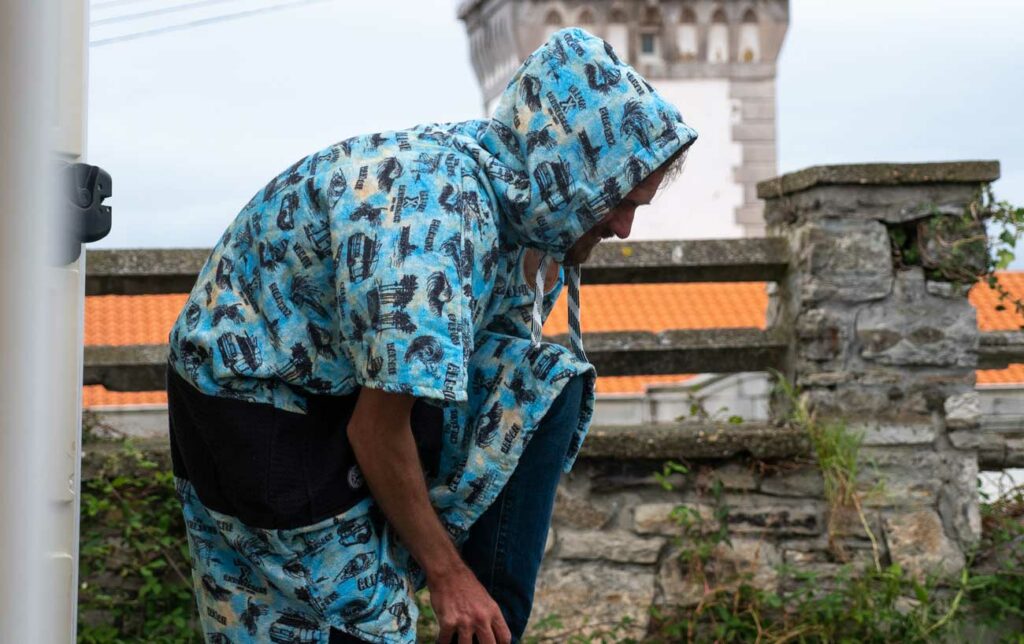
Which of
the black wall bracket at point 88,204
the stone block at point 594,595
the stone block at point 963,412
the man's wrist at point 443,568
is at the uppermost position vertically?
the black wall bracket at point 88,204

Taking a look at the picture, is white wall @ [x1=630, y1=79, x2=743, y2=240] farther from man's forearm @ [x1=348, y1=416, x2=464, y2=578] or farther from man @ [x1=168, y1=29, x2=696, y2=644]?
man's forearm @ [x1=348, y1=416, x2=464, y2=578]

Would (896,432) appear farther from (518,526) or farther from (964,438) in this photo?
(518,526)

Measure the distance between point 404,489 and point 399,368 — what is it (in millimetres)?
235

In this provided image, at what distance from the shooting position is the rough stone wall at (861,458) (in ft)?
13.7

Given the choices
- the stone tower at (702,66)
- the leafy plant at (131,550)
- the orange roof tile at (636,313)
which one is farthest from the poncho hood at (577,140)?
the stone tower at (702,66)

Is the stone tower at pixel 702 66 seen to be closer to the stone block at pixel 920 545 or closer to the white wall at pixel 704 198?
the white wall at pixel 704 198

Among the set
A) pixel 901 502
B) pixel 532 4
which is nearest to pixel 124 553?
pixel 901 502

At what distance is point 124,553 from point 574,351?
199cm

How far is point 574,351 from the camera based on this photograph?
7.98ft

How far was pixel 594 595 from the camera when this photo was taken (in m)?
4.16

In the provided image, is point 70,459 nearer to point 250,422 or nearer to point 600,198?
point 250,422

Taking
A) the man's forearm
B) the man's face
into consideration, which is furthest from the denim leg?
the man's face

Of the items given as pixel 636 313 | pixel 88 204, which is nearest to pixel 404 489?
pixel 88 204

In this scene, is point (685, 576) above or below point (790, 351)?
below
